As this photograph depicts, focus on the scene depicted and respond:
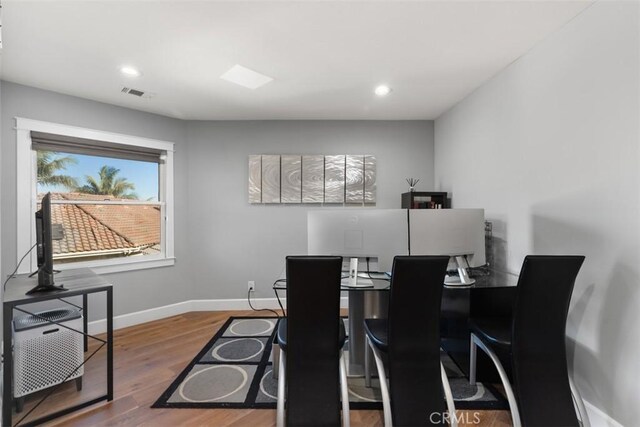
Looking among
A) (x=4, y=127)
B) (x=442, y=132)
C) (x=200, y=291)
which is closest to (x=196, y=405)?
(x=200, y=291)

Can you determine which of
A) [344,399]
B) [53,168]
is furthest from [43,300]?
[344,399]

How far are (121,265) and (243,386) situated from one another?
203 centimetres

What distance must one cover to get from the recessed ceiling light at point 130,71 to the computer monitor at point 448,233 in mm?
2498

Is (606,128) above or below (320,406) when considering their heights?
above

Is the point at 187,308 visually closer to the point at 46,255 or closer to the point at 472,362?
the point at 46,255

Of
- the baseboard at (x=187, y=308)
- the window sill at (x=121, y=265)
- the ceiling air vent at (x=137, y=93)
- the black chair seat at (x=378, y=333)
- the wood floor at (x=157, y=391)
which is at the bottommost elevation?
the wood floor at (x=157, y=391)

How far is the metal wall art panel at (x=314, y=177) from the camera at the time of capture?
346 cm

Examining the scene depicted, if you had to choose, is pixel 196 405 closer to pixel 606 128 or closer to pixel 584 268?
pixel 584 268

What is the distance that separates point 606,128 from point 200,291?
13.1 feet

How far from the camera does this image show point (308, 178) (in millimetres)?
3465

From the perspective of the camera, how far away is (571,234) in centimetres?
169

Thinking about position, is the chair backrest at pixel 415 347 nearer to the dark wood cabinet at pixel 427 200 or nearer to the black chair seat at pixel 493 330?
the black chair seat at pixel 493 330

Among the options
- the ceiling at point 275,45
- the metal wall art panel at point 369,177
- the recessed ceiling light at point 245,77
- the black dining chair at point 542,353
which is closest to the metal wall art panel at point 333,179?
the metal wall art panel at point 369,177

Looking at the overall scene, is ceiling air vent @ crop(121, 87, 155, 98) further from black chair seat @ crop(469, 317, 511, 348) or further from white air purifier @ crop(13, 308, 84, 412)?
black chair seat @ crop(469, 317, 511, 348)
